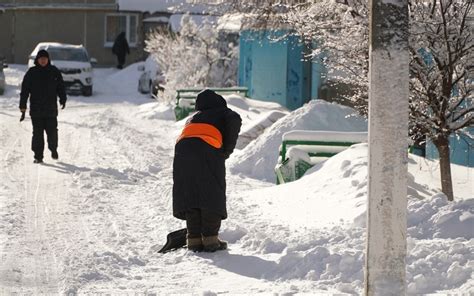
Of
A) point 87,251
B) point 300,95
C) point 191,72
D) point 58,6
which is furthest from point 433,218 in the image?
point 58,6

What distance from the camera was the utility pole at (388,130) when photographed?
255 inches

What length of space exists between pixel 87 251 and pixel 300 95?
→ 51.2 ft

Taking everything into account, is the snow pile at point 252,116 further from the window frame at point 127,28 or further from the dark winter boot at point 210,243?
the window frame at point 127,28

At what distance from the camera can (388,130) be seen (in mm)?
6484

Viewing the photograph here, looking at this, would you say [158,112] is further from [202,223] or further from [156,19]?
[156,19]

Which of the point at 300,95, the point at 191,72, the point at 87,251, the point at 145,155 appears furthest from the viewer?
the point at 191,72

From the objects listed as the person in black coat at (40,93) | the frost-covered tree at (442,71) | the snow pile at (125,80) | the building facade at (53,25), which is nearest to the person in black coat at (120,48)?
the snow pile at (125,80)

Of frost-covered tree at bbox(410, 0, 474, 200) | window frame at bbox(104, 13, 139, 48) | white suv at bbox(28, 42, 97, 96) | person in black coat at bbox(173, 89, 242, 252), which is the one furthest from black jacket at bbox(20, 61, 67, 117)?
window frame at bbox(104, 13, 139, 48)

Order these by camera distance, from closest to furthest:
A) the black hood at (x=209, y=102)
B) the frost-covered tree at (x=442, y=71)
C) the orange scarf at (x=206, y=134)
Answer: the orange scarf at (x=206, y=134)
the black hood at (x=209, y=102)
the frost-covered tree at (x=442, y=71)

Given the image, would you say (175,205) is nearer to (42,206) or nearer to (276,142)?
(42,206)

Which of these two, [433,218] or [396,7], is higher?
[396,7]

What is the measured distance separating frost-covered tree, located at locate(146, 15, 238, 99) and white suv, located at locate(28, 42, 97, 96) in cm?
490

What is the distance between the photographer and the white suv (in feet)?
111

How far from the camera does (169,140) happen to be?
20469 mm
